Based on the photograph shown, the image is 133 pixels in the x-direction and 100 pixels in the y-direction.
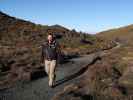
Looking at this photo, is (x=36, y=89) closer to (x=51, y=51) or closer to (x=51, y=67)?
(x=51, y=67)

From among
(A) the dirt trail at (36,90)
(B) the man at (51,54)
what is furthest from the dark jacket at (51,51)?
(A) the dirt trail at (36,90)

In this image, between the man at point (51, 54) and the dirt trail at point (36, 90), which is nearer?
the dirt trail at point (36, 90)

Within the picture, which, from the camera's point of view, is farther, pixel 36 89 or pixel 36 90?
pixel 36 89

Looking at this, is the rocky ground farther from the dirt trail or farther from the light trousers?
the light trousers

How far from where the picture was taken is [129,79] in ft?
48.7

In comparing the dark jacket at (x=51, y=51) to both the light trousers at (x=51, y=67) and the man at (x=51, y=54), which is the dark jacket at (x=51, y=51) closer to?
the man at (x=51, y=54)

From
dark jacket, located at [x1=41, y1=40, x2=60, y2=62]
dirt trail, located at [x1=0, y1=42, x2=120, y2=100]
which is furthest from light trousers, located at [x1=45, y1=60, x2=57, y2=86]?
dirt trail, located at [x1=0, y1=42, x2=120, y2=100]

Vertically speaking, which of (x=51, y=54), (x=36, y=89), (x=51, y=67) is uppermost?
(x=51, y=54)

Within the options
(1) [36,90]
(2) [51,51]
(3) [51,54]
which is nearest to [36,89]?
(1) [36,90]

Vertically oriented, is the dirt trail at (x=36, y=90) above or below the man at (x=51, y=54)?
below

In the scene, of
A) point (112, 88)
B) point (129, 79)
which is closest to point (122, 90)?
point (112, 88)

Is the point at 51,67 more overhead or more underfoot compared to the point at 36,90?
more overhead

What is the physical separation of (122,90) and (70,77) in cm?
677

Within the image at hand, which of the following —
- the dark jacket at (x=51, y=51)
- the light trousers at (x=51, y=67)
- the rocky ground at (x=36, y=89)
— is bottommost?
the rocky ground at (x=36, y=89)
